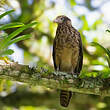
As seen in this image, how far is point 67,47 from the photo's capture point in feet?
14.2

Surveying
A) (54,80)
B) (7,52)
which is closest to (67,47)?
(54,80)

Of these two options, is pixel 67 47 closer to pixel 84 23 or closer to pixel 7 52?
pixel 84 23

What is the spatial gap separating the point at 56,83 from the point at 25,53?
3.13 m

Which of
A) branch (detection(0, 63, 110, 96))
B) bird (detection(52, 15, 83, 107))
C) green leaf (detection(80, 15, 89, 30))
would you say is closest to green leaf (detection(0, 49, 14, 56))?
branch (detection(0, 63, 110, 96))

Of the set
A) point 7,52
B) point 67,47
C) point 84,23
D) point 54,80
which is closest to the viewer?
point 7,52

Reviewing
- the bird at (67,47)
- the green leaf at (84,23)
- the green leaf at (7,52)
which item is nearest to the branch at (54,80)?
the green leaf at (7,52)

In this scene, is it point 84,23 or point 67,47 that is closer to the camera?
point 67,47

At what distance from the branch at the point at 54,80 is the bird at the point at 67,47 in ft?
5.12

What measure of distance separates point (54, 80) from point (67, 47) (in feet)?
5.29

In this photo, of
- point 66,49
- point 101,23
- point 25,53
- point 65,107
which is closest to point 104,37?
point 101,23

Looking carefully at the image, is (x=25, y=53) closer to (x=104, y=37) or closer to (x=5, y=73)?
(x=104, y=37)

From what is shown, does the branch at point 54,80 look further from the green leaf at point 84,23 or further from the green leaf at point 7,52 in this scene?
the green leaf at point 84,23

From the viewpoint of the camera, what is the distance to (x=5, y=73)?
8.80 ft

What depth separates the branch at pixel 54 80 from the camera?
2.72 metres
